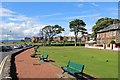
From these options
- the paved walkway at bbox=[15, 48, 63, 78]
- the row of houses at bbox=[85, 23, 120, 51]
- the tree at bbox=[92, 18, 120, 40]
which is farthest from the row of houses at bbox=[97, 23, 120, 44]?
the paved walkway at bbox=[15, 48, 63, 78]

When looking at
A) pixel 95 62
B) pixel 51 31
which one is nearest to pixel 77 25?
pixel 51 31

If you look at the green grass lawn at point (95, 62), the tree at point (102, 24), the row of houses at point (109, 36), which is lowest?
the green grass lawn at point (95, 62)

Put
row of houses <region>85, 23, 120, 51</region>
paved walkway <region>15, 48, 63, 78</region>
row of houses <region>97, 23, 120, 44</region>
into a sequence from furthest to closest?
row of houses <region>97, 23, 120, 44</region>, row of houses <region>85, 23, 120, 51</region>, paved walkway <region>15, 48, 63, 78</region>

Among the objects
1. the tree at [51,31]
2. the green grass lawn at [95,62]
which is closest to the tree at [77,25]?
the tree at [51,31]

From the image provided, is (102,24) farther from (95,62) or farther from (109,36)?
(95,62)

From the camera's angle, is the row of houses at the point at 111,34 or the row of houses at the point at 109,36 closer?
the row of houses at the point at 109,36

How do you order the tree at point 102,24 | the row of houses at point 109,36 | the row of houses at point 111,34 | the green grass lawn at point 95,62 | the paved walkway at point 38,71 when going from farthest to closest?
the tree at point 102,24 → the row of houses at point 111,34 → the row of houses at point 109,36 → the green grass lawn at point 95,62 → the paved walkway at point 38,71

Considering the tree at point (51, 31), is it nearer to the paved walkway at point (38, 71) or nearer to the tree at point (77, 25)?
the tree at point (77, 25)

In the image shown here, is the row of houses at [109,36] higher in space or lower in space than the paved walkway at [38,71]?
higher

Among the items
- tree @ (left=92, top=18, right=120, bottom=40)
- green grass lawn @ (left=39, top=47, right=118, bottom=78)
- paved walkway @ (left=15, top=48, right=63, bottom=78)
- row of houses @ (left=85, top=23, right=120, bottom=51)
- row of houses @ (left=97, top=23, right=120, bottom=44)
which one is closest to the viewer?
paved walkway @ (left=15, top=48, right=63, bottom=78)

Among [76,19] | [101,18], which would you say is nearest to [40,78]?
[101,18]

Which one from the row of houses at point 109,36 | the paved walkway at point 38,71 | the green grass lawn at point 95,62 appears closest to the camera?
the paved walkway at point 38,71

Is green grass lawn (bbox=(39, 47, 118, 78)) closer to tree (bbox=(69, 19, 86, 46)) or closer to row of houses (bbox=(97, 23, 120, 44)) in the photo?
row of houses (bbox=(97, 23, 120, 44))

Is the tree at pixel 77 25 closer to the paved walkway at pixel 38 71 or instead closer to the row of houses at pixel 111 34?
the row of houses at pixel 111 34
